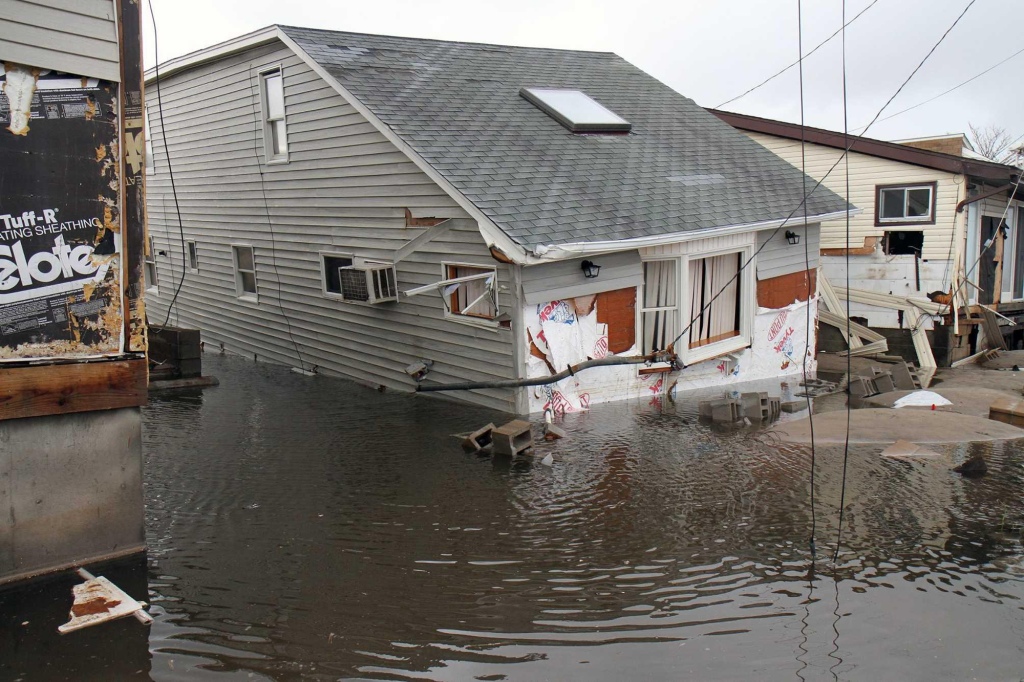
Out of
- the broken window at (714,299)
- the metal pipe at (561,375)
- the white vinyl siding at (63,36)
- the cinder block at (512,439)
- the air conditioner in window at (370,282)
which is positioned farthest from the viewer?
the broken window at (714,299)

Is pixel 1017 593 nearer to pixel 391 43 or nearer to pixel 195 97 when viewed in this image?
pixel 391 43

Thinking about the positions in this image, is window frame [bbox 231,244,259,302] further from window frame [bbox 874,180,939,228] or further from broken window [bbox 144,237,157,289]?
window frame [bbox 874,180,939,228]

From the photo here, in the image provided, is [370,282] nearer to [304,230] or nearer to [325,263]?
[325,263]

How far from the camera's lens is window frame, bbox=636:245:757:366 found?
12.0 meters

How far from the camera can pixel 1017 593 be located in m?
5.77

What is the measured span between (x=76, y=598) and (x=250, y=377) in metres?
9.24

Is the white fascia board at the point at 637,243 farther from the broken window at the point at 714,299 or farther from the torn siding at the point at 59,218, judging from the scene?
the torn siding at the point at 59,218

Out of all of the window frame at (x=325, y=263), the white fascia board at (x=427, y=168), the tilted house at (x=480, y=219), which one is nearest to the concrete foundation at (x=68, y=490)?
the white fascia board at (x=427, y=168)

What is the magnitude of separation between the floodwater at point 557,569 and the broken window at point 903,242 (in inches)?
371

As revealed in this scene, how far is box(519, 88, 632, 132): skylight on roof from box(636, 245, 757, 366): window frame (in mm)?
3081

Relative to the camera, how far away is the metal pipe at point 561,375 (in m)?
10.6

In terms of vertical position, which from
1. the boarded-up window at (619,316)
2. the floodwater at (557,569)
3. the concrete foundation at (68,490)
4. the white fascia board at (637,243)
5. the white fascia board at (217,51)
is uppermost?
the white fascia board at (217,51)

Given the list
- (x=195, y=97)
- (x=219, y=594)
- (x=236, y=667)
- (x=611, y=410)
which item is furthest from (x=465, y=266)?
(x=195, y=97)

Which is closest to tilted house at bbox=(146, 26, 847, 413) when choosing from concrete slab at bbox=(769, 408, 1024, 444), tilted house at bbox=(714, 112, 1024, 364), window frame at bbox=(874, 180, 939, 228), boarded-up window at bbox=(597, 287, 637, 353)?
boarded-up window at bbox=(597, 287, 637, 353)
